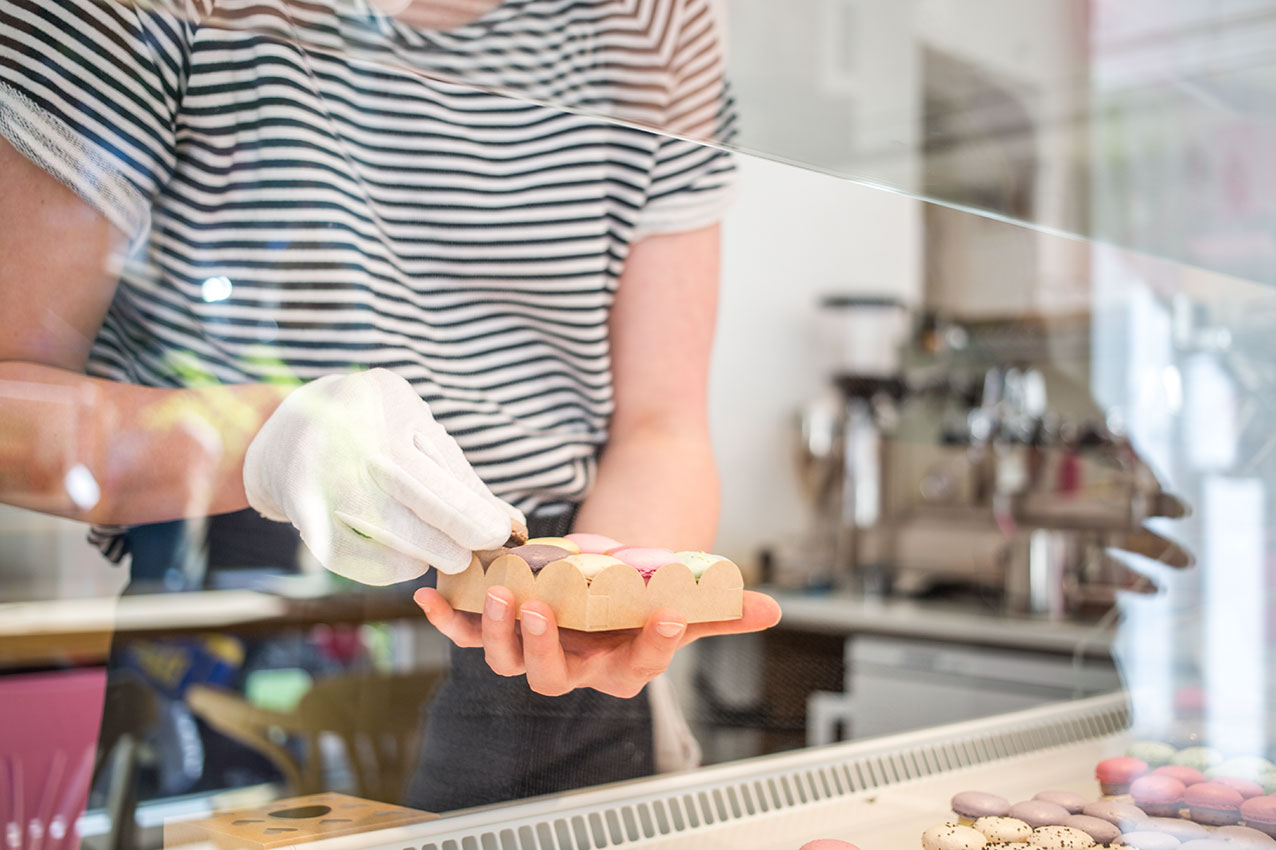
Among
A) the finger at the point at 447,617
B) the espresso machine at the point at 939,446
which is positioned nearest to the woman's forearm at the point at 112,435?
the finger at the point at 447,617

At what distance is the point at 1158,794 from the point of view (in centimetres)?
62

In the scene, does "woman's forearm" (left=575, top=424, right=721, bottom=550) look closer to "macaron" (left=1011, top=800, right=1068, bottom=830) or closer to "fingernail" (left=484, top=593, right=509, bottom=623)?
"fingernail" (left=484, top=593, right=509, bottom=623)

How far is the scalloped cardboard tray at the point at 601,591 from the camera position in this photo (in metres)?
0.48

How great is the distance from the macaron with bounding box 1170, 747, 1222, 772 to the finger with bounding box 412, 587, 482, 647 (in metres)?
0.48

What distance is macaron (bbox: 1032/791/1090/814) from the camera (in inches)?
23.4

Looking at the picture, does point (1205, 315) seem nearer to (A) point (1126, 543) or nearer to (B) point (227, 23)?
(A) point (1126, 543)

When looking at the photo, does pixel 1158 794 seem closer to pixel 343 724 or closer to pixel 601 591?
pixel 601 591

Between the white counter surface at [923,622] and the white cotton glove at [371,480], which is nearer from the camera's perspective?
the white cotton glove at [371,480]

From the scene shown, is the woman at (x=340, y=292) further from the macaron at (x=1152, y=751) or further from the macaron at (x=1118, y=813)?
the macaron at (x=1152, y=751)

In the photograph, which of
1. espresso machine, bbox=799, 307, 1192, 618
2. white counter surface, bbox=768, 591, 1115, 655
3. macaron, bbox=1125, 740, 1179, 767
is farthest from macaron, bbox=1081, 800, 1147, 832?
espresso machine, bbox=799, 307, 1192, 618

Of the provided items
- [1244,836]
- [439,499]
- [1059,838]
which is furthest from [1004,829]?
[439,499]

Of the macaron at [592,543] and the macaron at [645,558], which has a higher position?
the macaron at [592,543]

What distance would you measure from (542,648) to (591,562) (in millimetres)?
47

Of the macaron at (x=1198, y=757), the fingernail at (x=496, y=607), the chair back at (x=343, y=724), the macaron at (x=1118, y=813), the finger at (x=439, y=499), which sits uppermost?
the finger at (x=439, y=499)
